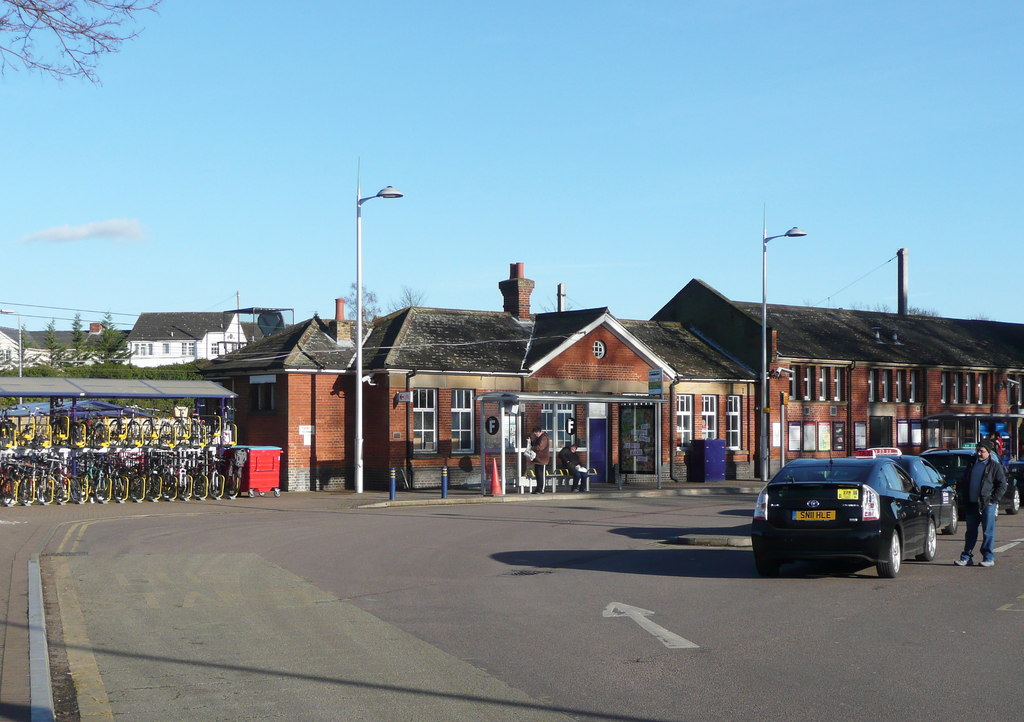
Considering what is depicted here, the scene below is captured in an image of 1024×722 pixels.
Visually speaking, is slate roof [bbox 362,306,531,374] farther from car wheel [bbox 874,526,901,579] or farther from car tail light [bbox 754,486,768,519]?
car wheel [bbox 874,526,901,579]

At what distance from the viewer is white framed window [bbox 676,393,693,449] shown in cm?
4241

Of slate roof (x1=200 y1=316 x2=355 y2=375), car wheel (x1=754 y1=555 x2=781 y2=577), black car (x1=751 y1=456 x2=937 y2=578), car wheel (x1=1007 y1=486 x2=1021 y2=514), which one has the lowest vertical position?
car wheel (x1=1007 y1=486 x2=1021 y2=514)

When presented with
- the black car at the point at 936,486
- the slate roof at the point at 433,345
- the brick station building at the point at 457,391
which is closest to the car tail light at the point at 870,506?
the black car at the point at 936,486

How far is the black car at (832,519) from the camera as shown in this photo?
43.9ft

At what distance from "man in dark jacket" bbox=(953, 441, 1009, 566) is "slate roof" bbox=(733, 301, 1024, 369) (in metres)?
31.9

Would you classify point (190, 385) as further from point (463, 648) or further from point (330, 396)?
point (463, 648)

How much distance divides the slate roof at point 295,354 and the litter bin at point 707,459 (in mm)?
12696

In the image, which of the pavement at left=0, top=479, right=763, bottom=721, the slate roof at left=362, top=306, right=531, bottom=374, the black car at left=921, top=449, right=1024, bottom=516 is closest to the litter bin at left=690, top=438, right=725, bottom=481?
the pavement at left=0, top=479, right=763, bottom=721

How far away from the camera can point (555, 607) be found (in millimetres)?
11672

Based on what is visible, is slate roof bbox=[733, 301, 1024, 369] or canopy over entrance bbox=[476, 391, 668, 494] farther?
slate roof bbox=[733, 301, 1024, 369]

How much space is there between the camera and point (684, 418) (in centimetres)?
4275

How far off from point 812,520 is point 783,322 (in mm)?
38543

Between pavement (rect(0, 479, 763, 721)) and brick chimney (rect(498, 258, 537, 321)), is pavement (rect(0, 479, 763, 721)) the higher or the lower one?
the lower one

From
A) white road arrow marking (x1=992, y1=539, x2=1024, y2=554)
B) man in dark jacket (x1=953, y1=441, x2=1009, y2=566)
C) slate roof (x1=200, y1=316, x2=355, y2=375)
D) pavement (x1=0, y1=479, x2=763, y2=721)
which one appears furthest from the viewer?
slate roof (x1=200, y1=316, x2=355, y2=375)
